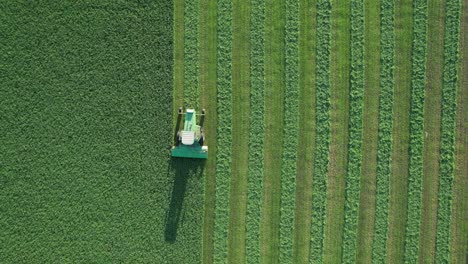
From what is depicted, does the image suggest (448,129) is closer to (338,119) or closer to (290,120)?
(338,119)

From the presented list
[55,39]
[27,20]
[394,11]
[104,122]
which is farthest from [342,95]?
[27,20]

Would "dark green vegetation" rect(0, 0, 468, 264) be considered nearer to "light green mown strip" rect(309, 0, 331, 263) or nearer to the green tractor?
"light green mown strip" rect(309, 0, 331, 263)

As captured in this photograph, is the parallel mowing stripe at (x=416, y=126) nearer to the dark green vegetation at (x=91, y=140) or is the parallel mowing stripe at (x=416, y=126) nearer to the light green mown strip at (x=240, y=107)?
the light green mown strip at (x=240, y=107)

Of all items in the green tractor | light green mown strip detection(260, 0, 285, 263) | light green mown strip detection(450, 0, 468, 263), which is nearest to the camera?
the green tractor

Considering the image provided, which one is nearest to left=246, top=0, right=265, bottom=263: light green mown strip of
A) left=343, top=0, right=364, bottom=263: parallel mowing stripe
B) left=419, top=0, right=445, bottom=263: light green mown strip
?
left=343, top=0, right=364, bottom=263: parallel mowing stripe

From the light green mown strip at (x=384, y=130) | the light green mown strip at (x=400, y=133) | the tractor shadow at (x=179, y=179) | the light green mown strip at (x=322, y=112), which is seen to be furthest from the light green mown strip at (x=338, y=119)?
the tractor shadow at (x=179, y=179)

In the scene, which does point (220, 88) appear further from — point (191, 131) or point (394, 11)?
point (394, 11)
